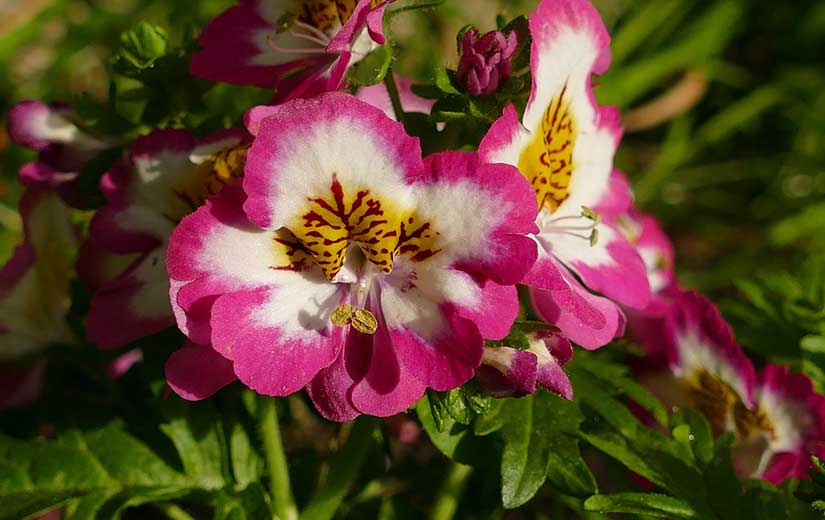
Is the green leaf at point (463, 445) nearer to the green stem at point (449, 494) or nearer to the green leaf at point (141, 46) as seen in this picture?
the green stem at point (449, 494)

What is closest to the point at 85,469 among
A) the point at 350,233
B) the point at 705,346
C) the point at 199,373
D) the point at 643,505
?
the point at 199,373

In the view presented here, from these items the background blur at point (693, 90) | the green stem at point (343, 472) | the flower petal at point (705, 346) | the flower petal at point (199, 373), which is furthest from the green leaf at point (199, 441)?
the background blur at point (693, 90)

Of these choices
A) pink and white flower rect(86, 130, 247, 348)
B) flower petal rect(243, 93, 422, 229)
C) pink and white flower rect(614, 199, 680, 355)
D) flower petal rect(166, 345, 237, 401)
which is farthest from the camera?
pink and white flower rect(614, 199, 680, 355)

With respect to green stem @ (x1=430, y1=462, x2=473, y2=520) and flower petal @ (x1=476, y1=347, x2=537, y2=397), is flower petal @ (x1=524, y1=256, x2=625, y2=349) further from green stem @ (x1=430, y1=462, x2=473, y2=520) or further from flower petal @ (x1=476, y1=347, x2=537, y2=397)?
green stem @ (x1=430, y1=462, x2=473, y2=520)

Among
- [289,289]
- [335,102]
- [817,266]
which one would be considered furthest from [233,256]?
[817,266]

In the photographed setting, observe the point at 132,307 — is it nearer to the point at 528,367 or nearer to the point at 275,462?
the point at 275,462

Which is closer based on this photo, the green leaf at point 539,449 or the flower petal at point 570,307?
the flower petal at point 570,307

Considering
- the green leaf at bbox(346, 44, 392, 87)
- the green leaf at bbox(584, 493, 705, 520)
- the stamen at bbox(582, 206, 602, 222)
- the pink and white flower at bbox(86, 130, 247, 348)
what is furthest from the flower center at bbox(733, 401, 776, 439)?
the pink and white flower at bbox(86, 130, 247, 348)
